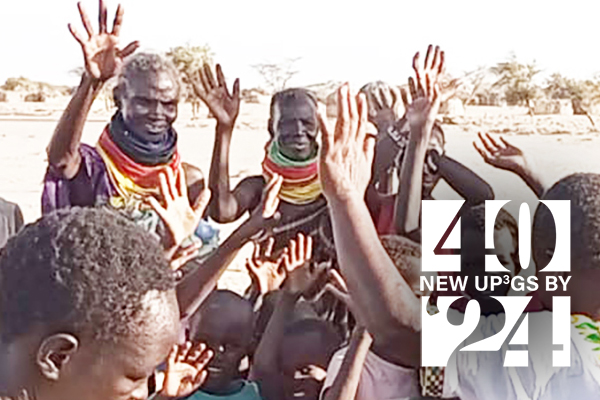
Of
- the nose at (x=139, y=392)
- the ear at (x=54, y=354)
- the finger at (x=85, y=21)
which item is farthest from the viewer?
the finger at (x=85, y=21)

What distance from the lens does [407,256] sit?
2.58 meters

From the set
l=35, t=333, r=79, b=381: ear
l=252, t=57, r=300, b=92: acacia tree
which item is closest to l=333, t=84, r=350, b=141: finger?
l=252, t=57, r=300, b=92: acacia tree

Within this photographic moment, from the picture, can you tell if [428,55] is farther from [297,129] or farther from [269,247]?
[269,247]

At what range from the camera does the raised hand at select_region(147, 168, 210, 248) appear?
2523 mm

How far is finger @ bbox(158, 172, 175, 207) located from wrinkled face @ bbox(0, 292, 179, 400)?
48 centimetres

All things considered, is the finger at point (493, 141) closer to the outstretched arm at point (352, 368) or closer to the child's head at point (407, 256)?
the child's head at point (407, 256)

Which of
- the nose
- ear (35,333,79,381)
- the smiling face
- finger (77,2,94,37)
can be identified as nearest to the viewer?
ear (35,333,79,381)

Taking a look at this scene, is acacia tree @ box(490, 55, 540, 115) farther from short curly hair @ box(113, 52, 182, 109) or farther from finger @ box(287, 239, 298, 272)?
short curly hair @ box(113, 52, 182, 109)

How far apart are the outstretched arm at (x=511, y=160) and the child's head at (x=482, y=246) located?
0.10 m

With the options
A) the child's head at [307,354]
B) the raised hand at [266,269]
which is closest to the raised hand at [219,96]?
the raised hand at [266,269]

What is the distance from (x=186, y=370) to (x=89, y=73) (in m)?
0.72

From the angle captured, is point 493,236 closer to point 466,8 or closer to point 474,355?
point 474,355

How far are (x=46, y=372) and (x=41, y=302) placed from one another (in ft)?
0.51

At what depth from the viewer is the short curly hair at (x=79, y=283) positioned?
1.99m
